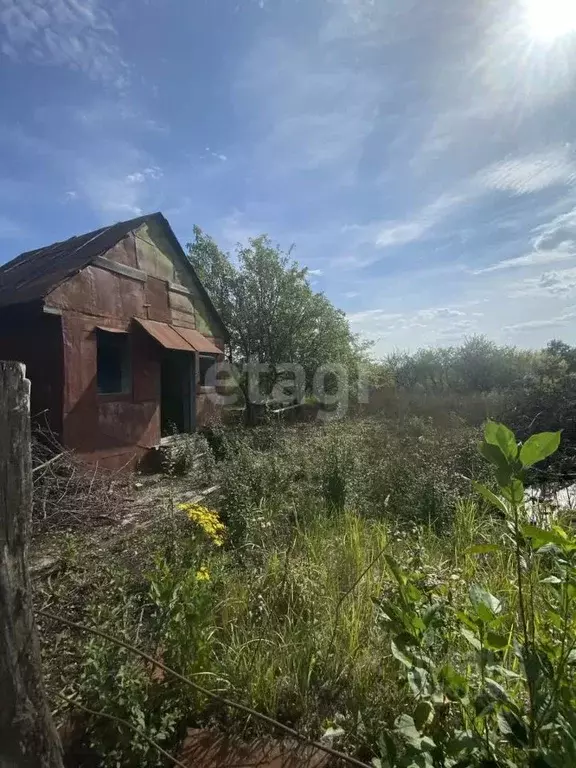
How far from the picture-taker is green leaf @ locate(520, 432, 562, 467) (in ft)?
3.30

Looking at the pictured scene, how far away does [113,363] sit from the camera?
8.41 meters

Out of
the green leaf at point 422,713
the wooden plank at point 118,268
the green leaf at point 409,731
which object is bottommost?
the green leaf at point 409,731

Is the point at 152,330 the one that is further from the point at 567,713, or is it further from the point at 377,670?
the point at 567,713

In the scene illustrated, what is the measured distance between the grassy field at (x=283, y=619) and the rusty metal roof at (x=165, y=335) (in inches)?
167

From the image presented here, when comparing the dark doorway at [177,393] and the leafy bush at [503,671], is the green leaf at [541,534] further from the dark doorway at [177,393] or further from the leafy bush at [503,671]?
the dark doorway at [177,393]

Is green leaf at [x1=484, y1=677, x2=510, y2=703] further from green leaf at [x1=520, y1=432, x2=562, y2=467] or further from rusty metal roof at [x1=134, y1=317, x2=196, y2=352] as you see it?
rusty metal roof at [x1=134, y1=317, x2=196, y2=352]

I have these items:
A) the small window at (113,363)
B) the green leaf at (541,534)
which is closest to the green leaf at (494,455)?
the green leaf at (541,534)

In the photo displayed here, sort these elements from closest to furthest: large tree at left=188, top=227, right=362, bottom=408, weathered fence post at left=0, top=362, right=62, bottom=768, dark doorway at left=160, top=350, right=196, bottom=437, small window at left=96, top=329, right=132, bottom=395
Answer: weathered fence post at left=0, top=362, right=62, bottom=768
small window at left=96, top=329, right=132, bottom=395
dark doorway at left=160, top=350, right=196, bottom=437
large tree at left=188, top=227, right=362, bottom=408

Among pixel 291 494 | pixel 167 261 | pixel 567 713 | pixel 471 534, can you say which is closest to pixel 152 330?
pixel 167 261

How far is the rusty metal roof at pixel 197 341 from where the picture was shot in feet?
30.4

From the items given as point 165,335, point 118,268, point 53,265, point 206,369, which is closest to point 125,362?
point 165,335

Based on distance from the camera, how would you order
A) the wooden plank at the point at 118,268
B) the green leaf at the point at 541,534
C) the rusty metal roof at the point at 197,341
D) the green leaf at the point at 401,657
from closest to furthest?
1. the green leaf at the point at 541,534
2. the green leaf at the point at 401,657
3. the wooden plank at the point at 118,268
4. the rusty metal roof at the point at 197,341

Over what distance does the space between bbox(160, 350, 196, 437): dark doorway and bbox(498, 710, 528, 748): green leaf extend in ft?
27.9

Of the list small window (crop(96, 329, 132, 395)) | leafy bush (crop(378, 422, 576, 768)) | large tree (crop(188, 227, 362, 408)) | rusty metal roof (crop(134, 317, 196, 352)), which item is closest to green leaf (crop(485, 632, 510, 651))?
leafy bush (crop(378, 422, 576, 768))
